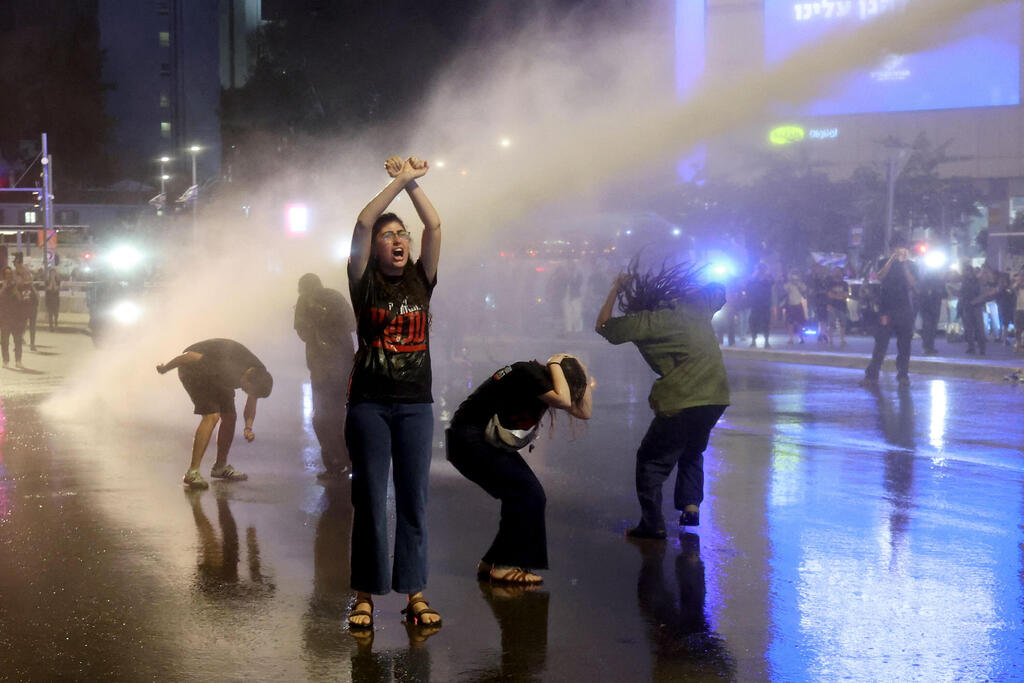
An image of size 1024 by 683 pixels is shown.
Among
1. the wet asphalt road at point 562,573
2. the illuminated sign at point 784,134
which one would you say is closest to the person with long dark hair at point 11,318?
the wet asphalt road at point 562,573

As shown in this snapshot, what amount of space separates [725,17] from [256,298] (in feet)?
139

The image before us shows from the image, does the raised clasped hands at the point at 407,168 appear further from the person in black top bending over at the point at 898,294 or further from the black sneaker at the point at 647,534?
the person in black top bending over at the point at 898,294

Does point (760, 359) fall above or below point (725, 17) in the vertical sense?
below

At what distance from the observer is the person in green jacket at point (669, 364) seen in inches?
284

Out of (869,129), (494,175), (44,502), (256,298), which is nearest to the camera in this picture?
(44,502)

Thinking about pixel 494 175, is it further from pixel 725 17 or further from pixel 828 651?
pixel 725 17

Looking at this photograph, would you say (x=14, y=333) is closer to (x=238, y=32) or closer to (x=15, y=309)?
(x=15, y=309)

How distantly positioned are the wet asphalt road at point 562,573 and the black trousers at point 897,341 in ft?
16.3

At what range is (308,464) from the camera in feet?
33.3

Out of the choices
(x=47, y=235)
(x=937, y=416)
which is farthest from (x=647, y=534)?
(x=47, y=235)

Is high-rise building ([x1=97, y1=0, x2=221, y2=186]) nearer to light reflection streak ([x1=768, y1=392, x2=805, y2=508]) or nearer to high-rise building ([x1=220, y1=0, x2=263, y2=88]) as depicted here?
high-rise building ([x1=220, y1=0, x2=263, y2=88])

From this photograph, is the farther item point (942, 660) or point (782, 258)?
point (782, 258)

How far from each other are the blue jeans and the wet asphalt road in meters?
A: 0.25

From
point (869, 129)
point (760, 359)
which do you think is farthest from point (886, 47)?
point (869, 129)
